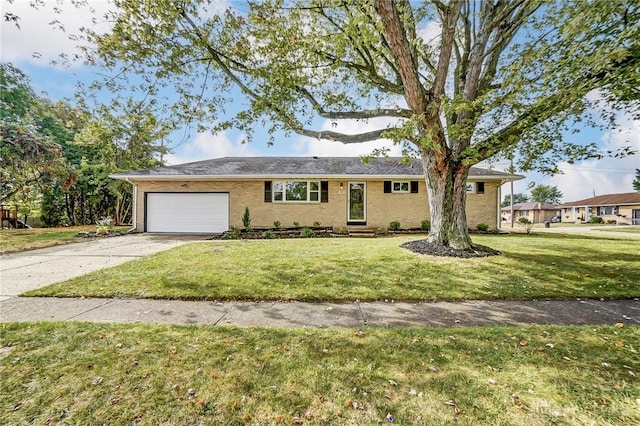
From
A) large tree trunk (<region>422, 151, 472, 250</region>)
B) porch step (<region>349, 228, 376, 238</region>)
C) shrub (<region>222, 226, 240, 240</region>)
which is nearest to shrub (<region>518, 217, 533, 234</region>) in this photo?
porch step (<region>349, 228, 376, 238</region>)

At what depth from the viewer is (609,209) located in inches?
1534

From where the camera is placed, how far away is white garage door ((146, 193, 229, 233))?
1386 centimetres

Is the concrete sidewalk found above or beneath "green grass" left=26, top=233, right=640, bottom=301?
beneath

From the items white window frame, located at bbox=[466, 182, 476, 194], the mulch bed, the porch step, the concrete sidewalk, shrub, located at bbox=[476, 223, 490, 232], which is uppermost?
white window frame, located at bbox=[466, 182, 476, 194]

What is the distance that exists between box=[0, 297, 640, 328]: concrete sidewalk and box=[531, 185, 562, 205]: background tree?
7539 cm

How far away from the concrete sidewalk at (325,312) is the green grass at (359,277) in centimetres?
26

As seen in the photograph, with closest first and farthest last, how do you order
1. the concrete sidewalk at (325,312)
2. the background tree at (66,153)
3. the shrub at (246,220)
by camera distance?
the concrete sidewalk at (325,312)
the background tree at (66,153)
the shrub at (246,220)

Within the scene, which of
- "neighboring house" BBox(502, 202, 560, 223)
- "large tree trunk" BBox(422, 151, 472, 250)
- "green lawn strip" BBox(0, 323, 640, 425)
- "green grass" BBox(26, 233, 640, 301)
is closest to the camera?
"green lawn strip" BBox(0, 323, 640, 425)

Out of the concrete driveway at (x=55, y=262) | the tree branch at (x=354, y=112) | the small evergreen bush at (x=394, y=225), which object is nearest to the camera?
the concrete driveway at (x=55, y=262)

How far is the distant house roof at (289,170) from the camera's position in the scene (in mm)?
13281

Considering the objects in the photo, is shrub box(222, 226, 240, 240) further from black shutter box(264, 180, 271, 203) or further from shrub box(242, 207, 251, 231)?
black shutter box(264, 180, 271, 203)

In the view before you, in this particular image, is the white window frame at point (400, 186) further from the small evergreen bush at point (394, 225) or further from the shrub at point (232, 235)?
the shrub at point (232, 235)

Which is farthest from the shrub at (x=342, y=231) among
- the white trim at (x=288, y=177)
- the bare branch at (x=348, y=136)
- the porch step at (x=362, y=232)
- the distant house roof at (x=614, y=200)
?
the distant house roof at (x=614, y=200)

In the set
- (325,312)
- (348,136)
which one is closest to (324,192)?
(348,136)
